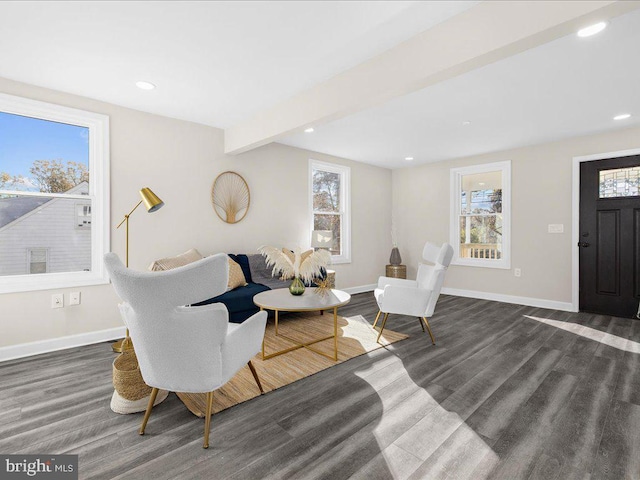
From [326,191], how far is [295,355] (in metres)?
3.44

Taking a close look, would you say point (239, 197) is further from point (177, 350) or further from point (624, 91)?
point (624, 91)

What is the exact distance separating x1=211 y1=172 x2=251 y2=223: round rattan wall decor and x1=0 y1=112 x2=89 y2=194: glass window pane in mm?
1415

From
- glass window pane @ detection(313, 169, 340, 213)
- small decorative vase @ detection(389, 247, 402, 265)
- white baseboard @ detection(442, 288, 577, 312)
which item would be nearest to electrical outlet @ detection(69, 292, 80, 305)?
glass window pane @ detection(313, 169, 340, 213)

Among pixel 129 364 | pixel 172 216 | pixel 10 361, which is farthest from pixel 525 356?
pixel 10 361

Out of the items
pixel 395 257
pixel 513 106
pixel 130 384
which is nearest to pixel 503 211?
pixel 395 257

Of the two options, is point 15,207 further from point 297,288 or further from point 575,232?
point 575,232

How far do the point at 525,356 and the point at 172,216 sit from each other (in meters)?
4.07

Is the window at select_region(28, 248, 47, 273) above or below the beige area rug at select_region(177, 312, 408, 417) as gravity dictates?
above

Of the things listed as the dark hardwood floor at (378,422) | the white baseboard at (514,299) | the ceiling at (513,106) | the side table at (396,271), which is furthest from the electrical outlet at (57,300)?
the white baseboard at (514,299)

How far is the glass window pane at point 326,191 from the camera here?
5.62 meters

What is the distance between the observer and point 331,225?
583cm

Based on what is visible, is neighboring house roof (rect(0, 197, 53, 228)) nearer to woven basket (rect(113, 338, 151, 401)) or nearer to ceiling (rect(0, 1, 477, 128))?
ceiling (rect(0, 1, 477, 128))

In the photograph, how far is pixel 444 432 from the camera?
1.82 meters

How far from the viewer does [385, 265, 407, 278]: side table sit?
6168 millimetres
